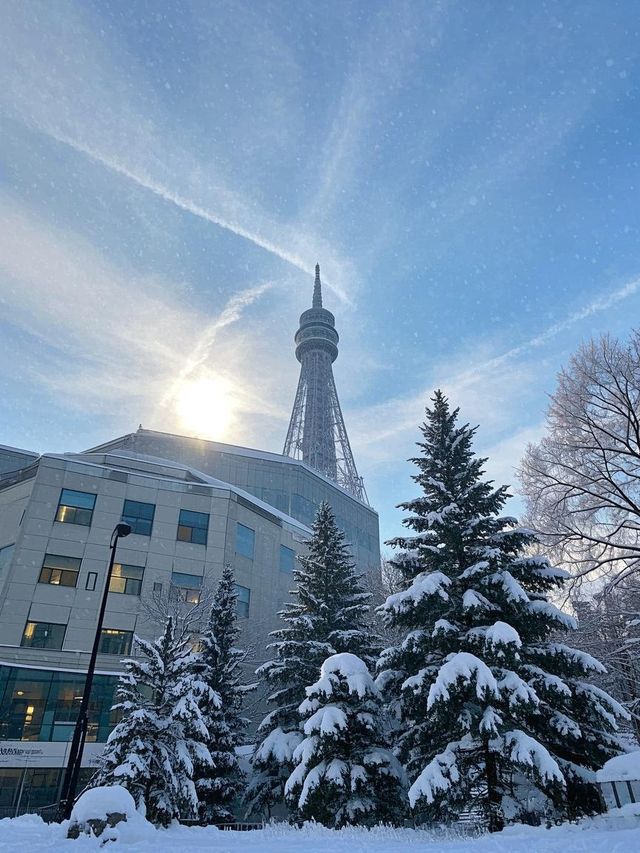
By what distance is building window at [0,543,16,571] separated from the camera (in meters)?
30.7

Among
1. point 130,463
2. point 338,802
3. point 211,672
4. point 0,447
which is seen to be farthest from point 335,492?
point 338,802

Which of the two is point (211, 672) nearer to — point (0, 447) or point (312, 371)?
point (0, 447)

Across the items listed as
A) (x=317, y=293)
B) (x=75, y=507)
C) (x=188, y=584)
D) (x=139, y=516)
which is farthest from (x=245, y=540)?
(x=317, y=293)

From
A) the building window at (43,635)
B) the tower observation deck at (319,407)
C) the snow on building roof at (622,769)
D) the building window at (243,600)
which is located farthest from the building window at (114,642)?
the tower observation deck at (319,407)

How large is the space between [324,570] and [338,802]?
6.89 meters

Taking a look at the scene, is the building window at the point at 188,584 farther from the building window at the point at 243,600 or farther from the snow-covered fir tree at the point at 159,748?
the snow-covered fir tree at the point at 159,748

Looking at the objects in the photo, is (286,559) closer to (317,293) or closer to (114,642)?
(114,642)

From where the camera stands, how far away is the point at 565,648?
12.5m

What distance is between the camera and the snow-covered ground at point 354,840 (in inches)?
323

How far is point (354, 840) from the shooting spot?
10.3 m

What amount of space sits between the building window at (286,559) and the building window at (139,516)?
38.0 ft

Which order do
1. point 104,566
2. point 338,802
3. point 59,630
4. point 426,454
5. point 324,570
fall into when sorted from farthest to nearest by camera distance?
point 104,566 → point 59,630 → point 324,570 → point 426,454 → point 338,802

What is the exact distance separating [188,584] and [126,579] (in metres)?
3.75

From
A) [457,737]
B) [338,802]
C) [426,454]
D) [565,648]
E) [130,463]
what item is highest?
[130,463]
